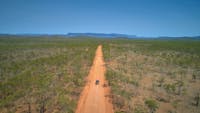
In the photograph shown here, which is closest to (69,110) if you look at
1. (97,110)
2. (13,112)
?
(97,110)

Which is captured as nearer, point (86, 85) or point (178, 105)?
point (178, 105)

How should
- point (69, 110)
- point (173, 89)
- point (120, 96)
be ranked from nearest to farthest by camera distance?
point (69, 110) → point (120, 96) → point (173, 89)

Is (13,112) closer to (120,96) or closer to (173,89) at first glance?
(120,96)

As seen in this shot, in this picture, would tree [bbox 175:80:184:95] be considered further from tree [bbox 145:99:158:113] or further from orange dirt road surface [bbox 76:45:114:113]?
Answer: orange dirt road surface [bbox 76:45:114:113]

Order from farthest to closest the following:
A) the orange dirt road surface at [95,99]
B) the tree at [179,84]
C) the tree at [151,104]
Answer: the tree at [179,84]
the tree at [151,104]
the orange dirt road surface at [95,99]

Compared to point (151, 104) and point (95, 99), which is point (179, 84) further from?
point (95, 99)

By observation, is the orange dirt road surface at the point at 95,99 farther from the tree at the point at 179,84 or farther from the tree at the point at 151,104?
the tree at the point at 179,84

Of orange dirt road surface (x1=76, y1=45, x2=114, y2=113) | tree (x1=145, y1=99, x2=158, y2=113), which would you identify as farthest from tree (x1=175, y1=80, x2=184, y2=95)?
orange dirt road surface (x1=76, y1=45, x2=114, y2=113)

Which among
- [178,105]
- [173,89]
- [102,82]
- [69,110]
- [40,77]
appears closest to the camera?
[69,110]

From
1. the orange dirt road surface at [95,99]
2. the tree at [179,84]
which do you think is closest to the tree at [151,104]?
the orange dirt road surface at [95,99]
